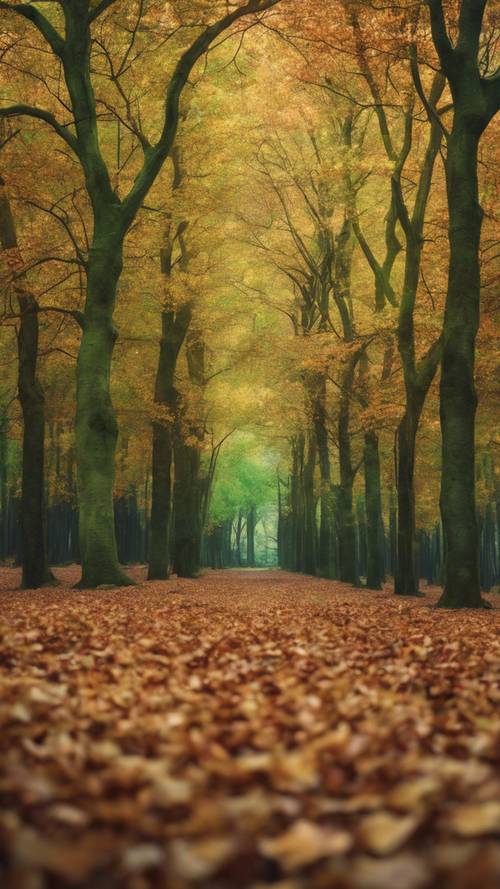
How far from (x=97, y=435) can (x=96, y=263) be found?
2973 mm

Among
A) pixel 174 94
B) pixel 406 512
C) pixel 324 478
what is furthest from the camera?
pixel 324 478

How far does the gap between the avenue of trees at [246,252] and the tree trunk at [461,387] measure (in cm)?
4

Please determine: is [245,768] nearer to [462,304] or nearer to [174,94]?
[462,304]

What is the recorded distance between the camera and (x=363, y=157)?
18.0 m

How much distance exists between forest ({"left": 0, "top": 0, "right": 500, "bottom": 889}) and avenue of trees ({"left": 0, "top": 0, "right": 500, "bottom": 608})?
0.08 m

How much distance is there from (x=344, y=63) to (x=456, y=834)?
16647mm

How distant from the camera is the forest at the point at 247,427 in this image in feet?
6.39

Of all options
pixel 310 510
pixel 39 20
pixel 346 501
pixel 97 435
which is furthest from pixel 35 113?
pixel 310 510

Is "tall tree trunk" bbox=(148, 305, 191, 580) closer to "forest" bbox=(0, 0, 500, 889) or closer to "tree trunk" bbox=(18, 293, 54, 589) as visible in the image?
"forest" bbox=(0, 0, 500, 889)

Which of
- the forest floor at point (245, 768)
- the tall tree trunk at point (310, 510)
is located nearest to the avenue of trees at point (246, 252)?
the tall tree trunk at point (310, 510)

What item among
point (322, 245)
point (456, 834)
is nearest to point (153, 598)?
point (456, 834)

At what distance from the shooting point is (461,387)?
430 inches

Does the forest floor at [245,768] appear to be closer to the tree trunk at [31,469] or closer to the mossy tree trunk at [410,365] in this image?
the tree trunk at [31,469]

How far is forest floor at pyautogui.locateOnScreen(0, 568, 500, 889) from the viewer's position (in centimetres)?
160
